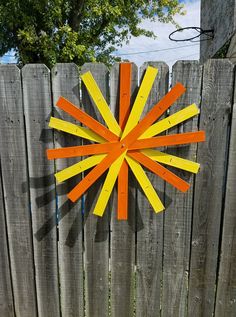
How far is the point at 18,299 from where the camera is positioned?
1.74 m

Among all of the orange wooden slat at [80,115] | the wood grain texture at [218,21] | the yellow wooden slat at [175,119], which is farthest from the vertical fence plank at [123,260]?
the wood grain texture at [218,21]

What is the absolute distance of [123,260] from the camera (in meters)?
1.62

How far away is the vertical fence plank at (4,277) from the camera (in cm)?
166

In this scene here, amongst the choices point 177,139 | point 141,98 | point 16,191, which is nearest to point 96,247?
point 16,191

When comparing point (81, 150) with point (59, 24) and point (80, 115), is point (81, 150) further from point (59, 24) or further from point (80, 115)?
point (59, 24)

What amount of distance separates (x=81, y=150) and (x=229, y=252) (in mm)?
1090

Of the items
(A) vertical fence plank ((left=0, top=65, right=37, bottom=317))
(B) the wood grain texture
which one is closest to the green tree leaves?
(B) the wood grain texture

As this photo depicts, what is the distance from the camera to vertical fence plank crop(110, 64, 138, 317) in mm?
1567

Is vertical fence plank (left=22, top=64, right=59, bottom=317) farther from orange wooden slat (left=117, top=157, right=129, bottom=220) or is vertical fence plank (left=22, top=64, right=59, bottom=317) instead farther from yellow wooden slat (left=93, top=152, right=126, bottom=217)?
orange wooden slat (left=117, top=157, right=129, bottom=220)

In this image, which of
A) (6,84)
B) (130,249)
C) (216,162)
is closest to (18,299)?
(130,249)

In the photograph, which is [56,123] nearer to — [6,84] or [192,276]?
[6,84]

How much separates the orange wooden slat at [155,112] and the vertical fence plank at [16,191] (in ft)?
2.13

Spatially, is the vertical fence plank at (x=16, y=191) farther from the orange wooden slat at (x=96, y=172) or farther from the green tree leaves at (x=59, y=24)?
the green tree leaves at (x=59, y=24)

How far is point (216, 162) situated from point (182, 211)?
1.15ft
